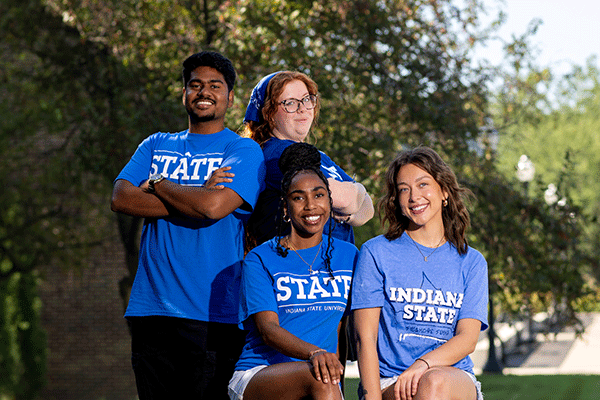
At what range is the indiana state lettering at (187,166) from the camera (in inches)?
122

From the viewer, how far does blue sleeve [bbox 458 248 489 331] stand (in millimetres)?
3094

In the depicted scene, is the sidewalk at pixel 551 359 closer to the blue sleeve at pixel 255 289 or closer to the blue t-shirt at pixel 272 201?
the blue t-shirt at pixel 272 201

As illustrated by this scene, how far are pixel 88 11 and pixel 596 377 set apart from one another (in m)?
9.66

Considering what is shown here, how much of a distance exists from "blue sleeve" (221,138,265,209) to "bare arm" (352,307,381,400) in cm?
69

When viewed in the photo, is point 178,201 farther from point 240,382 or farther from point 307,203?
point 240,382

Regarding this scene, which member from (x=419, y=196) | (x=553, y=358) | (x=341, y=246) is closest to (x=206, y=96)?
(x=341, y=246)

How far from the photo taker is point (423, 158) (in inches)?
128

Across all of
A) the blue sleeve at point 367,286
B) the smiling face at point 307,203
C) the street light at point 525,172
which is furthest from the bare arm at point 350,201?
the street light at point 525,172

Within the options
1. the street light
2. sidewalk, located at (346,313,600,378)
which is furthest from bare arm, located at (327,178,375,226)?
sidewalk, located at (346,313,600,378)

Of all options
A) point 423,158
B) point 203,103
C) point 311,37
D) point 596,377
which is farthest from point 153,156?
point 596,377

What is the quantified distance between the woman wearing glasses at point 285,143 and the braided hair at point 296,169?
3.9 inches

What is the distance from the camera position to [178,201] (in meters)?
2.93

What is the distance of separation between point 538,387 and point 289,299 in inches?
344

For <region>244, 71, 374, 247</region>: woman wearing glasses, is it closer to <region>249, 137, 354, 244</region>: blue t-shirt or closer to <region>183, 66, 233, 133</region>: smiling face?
<region>249, 137, 354, 244</region>: blue t-shirt
